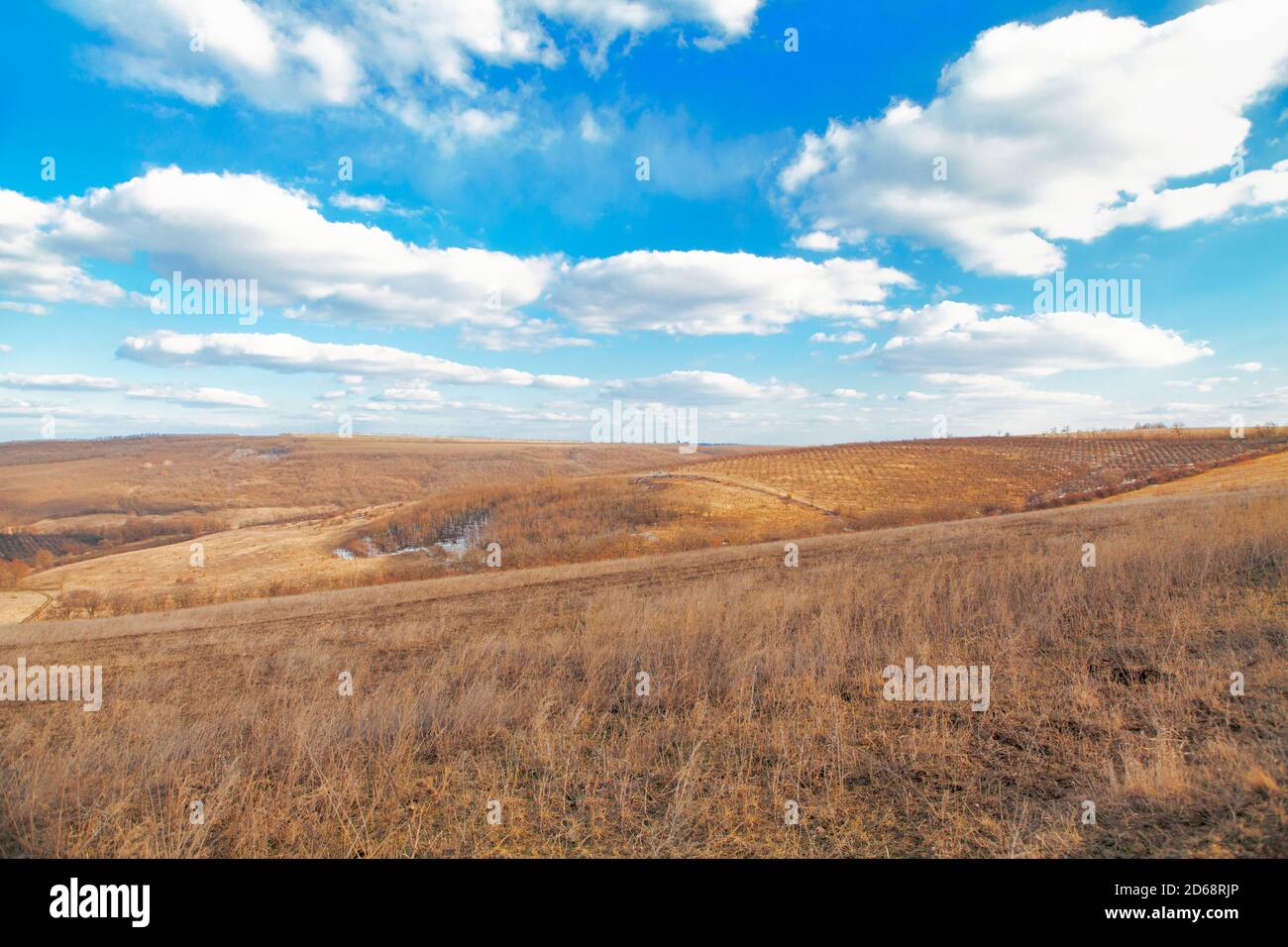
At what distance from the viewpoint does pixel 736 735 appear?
5.23m

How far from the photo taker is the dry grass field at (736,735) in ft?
12.4

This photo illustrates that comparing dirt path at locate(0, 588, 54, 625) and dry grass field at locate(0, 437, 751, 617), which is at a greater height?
Answer: dry grass field at locate(0, 437, 751, 617)

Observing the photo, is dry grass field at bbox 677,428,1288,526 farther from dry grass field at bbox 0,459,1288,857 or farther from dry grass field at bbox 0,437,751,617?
dry grass field at bbox 0,459,1288,857

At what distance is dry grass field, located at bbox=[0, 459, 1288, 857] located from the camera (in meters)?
3.77

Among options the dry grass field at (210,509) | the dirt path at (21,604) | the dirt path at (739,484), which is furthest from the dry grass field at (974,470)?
the dirt path at (21,604)

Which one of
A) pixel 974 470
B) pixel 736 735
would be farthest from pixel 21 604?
pixel 974 470

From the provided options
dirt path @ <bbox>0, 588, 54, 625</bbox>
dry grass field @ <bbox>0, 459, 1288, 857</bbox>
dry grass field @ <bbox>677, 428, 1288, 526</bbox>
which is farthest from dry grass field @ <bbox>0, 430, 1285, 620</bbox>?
dry grass field @ <bbox>0, 459, 1288, 857</bbox>

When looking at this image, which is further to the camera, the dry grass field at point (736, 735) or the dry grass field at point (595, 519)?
the dry grass field at point (595, 519)

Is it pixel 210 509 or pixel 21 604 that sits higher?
pixel 210 509

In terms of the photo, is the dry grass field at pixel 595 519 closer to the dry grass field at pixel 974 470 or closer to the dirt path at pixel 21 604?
the dry grass field at pixel 974 470

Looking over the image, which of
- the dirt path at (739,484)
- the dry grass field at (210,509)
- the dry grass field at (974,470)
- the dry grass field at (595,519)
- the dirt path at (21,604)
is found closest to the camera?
the dirt path at (21,604)

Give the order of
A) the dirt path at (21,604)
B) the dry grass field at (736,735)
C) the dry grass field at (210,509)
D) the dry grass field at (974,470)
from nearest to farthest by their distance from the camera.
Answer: the dry grass field at (736,735) → the dirt path at (21,604) → the dry grass field at (210,509) → the dry grass field at (974,470)

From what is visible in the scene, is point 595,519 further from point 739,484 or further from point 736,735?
point 736,735

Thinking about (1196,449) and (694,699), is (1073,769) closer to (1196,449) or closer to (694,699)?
(694,699)
